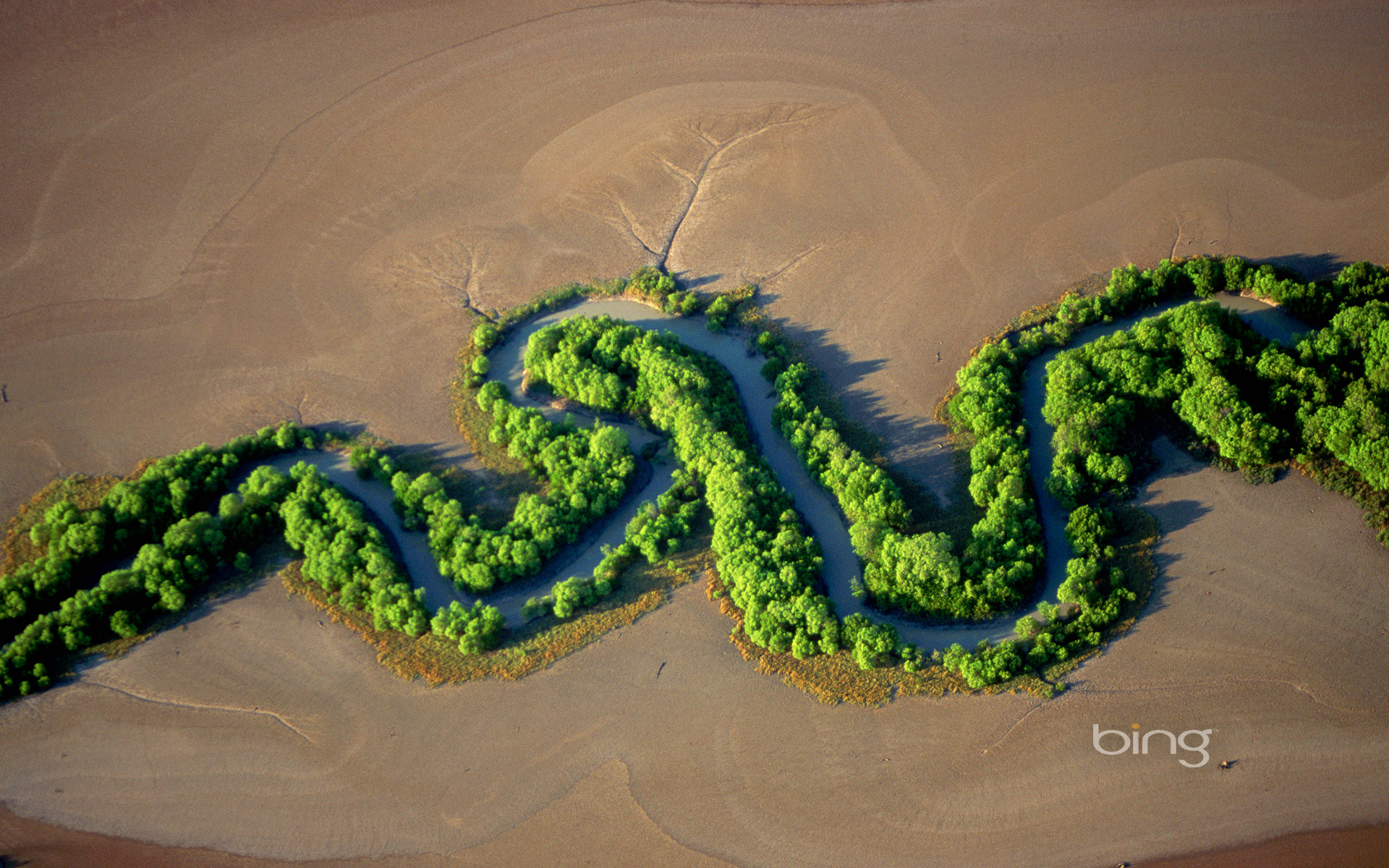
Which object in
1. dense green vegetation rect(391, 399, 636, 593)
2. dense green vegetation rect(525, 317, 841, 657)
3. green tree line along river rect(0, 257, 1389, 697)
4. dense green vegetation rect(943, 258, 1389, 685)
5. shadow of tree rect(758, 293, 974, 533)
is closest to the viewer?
dense green vegetation rect(525, 317, 841, 657)

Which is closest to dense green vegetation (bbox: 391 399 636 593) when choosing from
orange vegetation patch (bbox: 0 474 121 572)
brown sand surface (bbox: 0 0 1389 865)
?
brown sand surface (bbox: 0 0 1389 865)

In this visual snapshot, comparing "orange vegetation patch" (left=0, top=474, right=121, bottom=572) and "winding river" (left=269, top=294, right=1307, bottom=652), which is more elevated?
"orange vegetation patch" (left=0, top=474, right=121, bottom=572)

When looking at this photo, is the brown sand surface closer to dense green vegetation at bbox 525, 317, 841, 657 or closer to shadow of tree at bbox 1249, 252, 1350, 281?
shadow of tree at bbox 1249, 252, 1350, 281

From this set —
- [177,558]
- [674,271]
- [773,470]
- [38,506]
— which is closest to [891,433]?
[773,470]

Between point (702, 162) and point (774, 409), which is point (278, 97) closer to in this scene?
point (702, 162)

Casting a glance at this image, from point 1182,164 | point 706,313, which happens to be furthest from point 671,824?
point 1182,164

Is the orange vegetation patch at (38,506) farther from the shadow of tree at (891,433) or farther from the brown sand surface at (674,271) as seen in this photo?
the shadow of tree at (891,433)
